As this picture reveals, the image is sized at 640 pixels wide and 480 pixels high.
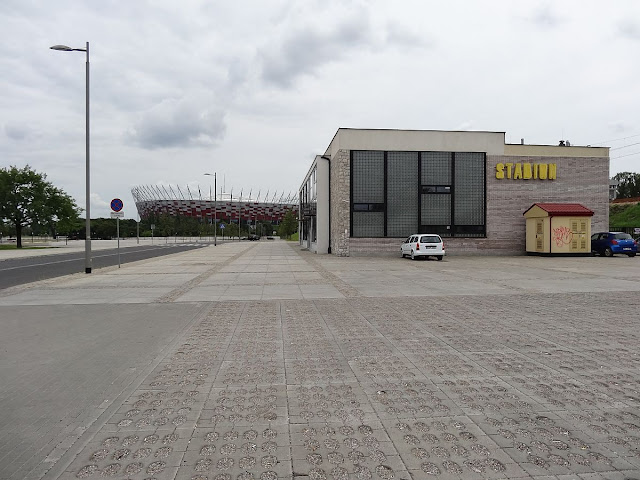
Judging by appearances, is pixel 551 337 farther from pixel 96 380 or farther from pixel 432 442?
pixel 96 380

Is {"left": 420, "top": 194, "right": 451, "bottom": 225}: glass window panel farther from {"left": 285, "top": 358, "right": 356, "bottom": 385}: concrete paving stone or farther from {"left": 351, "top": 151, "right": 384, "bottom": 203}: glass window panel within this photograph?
{"left": 285, "top": 358, "right": 356, "bottom": 385}: concrete paving stone

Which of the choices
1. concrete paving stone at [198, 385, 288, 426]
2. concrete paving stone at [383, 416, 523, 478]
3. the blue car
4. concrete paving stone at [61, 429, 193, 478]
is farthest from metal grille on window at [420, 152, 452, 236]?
concrete paving stone at [61, 429, 193, 478]

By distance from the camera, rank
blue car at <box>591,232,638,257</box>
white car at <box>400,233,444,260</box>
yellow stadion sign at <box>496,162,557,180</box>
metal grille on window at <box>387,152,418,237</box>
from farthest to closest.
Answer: yellow stadion sign at <box>496,162,557,180</box>, metal grille on window at <box>387,152,418,237</box>, blue car at <box>591,232,638,257</box>, white car at <box>400,233,444,260</box>

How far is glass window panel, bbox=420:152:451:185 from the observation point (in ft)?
99.6

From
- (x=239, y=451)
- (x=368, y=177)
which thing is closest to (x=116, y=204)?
(x=368, y=177)

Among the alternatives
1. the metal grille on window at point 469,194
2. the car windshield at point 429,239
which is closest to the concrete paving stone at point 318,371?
the car windshield at point 429,239

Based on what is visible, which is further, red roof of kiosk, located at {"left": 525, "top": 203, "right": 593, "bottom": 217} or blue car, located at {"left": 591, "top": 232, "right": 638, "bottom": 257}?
red roof of kiosk, located at {"left": 525, "top": 203, "right": 593, "bottom": 217}

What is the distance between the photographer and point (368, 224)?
3014 cm

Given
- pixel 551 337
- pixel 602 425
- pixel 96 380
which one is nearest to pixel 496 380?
pixel 602 425

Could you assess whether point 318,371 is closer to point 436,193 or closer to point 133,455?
point 133,455

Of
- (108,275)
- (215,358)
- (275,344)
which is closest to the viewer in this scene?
(215,358)

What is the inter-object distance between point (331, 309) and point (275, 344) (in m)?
3.12

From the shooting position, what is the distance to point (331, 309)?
31.1 ft

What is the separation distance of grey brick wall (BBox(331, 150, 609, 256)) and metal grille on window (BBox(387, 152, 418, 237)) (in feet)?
3.43
